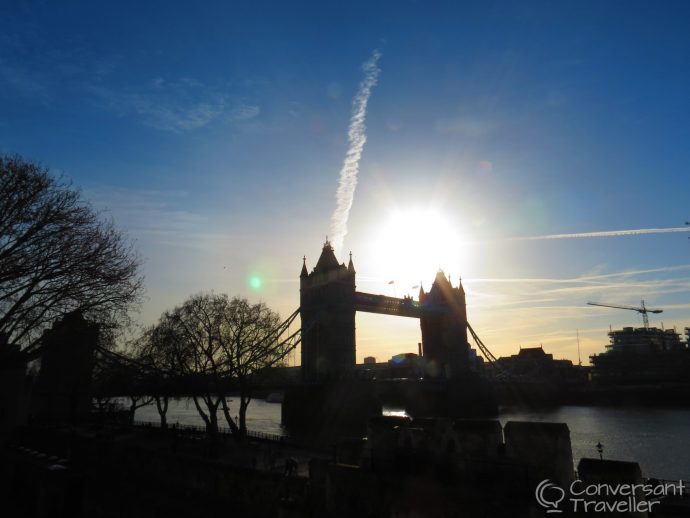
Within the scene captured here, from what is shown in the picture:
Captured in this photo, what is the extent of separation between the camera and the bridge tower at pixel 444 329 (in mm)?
102812

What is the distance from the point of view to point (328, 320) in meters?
74.5

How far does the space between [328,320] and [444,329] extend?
40913mm

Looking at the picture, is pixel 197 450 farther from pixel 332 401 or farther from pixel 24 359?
pixel 332 401

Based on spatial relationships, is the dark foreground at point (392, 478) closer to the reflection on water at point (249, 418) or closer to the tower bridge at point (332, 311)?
the reflection on water at point (249, 418)

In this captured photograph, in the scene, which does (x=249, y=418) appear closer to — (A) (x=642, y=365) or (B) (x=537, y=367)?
(B) (x=537, y=367)

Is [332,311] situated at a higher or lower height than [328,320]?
higher

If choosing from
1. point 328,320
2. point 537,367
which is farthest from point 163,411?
point 537,367

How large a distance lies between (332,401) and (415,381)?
28018mm

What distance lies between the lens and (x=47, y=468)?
39.9ft

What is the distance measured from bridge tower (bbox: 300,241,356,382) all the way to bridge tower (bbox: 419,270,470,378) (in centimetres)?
2926

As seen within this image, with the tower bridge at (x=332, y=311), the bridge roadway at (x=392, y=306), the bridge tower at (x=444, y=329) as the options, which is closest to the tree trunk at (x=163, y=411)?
the tower bridge at (x=332, y=311)

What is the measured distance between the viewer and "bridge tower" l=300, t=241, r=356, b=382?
240 ft

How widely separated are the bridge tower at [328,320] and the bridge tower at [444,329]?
96.0 ft

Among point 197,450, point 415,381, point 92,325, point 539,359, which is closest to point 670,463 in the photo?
point 197,450
